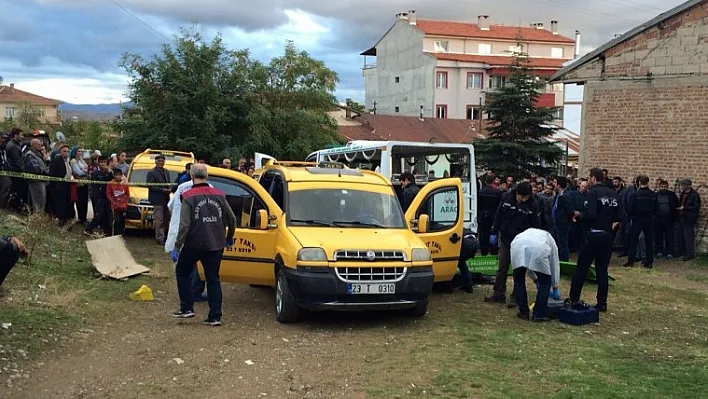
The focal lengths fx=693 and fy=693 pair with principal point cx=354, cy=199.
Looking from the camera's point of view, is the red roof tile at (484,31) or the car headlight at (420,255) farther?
the red roof tile at (484,31)

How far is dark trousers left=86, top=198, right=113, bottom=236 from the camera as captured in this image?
47.6 ft

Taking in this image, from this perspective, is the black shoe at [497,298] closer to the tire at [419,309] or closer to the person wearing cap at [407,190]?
the tire at [419,309]

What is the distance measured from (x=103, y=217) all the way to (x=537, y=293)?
9506mm

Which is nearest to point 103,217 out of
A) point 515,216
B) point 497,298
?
point 497,298

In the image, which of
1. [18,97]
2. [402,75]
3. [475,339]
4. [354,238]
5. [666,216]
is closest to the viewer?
[475,339]

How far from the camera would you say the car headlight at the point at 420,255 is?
27.4ft

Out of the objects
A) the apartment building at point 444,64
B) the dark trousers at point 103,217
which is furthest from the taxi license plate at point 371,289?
the apartment building at point 444,64

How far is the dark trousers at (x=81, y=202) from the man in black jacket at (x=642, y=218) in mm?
12092

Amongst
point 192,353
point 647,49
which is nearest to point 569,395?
point 192,353

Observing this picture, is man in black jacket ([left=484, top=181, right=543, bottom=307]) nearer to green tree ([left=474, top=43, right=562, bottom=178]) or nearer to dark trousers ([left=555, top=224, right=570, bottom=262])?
dark trousers ([left=555, top=224, right=570, bottom=262])

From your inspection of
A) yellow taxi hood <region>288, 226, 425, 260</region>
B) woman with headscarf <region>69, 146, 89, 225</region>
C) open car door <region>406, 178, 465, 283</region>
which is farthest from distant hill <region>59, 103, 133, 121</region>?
yellow taxi hood <region>288, 226, 425, 260</region>

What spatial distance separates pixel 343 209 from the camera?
30.1ft

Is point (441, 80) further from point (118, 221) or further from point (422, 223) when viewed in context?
point (422, 223)

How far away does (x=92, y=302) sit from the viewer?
357 inches
